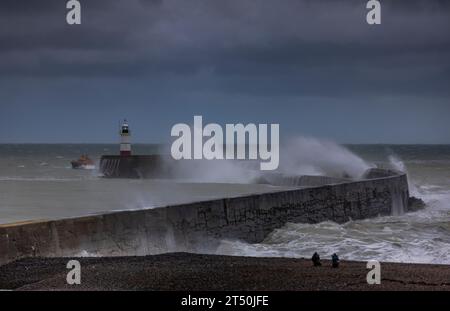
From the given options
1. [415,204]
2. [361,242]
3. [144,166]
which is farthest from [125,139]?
[361,242]

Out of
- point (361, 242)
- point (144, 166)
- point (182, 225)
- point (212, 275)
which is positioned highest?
point (144, 166)

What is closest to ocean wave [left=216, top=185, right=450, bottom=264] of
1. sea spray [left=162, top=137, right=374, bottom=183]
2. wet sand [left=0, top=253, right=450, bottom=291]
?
wet sand [left=0, top=253, right=450, bottom=291]

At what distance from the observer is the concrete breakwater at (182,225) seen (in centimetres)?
844

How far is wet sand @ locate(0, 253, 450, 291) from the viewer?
6.22 metres

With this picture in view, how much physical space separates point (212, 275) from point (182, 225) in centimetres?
379

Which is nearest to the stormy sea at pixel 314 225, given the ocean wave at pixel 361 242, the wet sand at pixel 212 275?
the ocean wave at pixel 361 242

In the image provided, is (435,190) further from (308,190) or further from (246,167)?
(308,190)

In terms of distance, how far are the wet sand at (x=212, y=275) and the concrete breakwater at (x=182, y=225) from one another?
413 millimetres

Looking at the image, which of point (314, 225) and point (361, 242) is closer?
point (361, 242)

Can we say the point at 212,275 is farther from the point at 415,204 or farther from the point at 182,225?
the point at 415,204

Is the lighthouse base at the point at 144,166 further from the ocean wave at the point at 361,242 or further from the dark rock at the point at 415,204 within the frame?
the ocean wave at the point at 361,242

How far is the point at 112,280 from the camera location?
6500 millimetres

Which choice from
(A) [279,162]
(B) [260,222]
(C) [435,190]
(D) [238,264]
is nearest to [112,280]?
(D) [238,264]

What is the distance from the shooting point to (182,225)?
1047 centimetres
